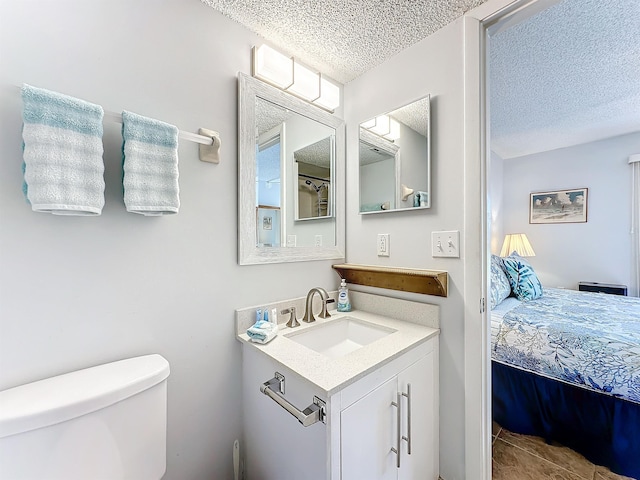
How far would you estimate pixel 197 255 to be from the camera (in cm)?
106

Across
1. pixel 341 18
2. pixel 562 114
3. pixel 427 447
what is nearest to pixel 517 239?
pixel 562 114

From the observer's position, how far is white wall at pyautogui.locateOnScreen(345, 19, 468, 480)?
1178mm

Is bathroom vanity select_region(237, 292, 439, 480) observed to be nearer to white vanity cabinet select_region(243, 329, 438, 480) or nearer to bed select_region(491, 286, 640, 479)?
white vanity cabinet select_region(243, 329, 438, 480)

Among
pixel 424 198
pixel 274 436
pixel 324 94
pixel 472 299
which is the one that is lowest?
pixel 274 436

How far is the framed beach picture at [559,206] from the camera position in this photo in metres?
3.34

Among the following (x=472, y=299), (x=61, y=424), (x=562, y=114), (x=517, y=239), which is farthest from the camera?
(x=517, y=239)

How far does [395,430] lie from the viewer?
38.6 inches

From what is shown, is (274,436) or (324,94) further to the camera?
(324,94)

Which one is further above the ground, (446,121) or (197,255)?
(446,121)

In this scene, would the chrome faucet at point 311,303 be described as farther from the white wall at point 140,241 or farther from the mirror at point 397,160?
the mirror at point 397,160

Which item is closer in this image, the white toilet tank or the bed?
the white toilet tank

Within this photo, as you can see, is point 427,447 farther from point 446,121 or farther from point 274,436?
point 446,121

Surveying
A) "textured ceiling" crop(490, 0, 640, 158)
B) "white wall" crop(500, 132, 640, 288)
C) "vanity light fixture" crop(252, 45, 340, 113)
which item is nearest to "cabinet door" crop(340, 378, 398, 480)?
"vanity light fixture" crop(252, 45, 340, 113)

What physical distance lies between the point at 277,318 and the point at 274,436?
18.4 inches
